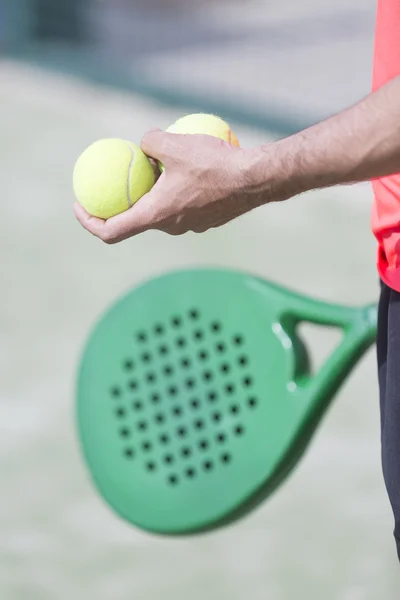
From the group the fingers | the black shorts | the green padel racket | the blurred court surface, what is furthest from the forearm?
the blurred court surface

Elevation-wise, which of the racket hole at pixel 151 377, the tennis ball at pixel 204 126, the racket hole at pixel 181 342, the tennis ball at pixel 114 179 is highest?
the tennis ball at pixel 204 126

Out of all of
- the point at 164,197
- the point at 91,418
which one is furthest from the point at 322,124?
the point at 91,418

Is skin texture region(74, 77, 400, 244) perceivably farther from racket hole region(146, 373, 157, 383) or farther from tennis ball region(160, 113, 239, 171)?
racket hole region(146, 373, 157, 383)

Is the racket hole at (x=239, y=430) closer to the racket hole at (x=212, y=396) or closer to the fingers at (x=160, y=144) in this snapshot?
the racket hole at (x=212, y=396)

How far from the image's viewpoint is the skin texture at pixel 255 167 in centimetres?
112

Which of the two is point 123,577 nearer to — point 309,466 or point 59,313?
point 309,466

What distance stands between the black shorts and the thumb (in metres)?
0.35

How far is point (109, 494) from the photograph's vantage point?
216cm

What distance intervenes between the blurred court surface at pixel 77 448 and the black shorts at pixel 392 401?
30.0 inches

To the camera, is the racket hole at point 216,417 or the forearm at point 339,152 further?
the racket hole at point 216,417

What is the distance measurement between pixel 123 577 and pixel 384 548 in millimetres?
554

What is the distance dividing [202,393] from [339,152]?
1053 millimetres

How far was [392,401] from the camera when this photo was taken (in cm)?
136

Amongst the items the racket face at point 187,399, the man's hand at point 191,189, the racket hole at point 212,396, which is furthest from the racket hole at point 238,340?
the man's hand at point 191,189
